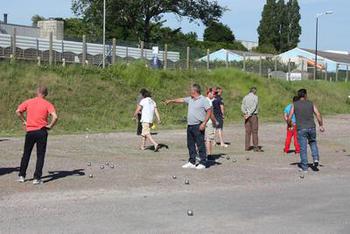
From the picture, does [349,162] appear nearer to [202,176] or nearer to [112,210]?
[202,176]

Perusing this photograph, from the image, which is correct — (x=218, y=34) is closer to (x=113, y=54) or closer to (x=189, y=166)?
(x=113, y=54)

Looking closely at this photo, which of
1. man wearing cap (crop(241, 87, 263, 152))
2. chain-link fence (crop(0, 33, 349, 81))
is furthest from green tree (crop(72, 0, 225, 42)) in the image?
man wearing cap (crop(241, 87, 263, 152))

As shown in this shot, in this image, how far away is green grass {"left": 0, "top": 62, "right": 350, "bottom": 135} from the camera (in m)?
26.1

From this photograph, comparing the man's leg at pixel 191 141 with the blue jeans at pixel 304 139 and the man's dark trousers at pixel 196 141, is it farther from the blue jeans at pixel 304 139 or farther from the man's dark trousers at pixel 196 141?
the blue jeans at pixel 304 139

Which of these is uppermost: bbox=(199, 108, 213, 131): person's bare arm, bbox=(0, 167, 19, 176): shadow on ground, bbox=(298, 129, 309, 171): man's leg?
bbox=(199, 108, 213, 131): person's bare arm

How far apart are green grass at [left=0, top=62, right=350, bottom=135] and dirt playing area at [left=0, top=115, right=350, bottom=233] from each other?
852 cm

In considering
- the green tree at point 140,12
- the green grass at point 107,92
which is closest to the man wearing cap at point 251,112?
the green grass at point 107,92

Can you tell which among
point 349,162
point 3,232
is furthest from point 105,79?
point 3,232

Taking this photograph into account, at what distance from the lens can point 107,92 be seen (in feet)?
99.5

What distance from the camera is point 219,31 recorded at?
127750 millimetres

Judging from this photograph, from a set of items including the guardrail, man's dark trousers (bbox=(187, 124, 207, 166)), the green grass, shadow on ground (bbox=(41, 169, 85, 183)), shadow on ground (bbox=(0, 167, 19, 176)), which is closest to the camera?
shadow on ground (bbox=(41, 169, 85, 183))

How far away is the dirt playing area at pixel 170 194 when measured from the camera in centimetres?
797

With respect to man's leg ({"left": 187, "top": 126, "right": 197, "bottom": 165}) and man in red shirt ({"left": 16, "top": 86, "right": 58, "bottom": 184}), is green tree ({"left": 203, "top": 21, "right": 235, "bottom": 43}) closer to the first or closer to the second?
man's leg ({"left": 187, "top": 126, "right": 197, "bottom": 165})

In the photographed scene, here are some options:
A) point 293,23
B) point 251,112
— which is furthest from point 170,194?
point 293,23
